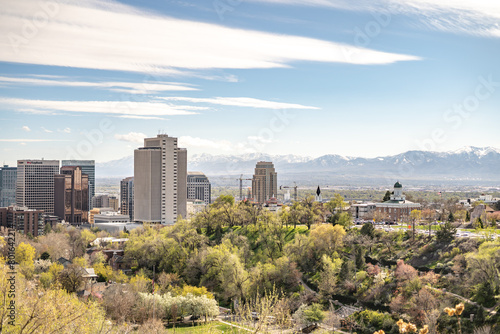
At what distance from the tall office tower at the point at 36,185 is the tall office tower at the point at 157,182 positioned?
31.5 meters

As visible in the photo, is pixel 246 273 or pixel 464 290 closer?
pixel 464 290

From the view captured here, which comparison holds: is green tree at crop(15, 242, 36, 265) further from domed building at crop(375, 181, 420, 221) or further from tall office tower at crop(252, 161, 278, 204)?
tall office tower at crop(252, 161, 278, 204)

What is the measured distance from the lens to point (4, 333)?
19.0 meters

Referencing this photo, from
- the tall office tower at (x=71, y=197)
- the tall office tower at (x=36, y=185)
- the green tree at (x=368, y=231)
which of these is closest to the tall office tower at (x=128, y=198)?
the tall office tower at (x=71, y=197)

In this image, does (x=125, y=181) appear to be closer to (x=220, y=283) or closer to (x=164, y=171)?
(x=164, y=171)

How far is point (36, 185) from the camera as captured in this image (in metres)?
144

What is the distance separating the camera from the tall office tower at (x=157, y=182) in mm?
124625

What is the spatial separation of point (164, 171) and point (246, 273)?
253ft

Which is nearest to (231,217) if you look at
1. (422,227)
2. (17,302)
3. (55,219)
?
(422,227)

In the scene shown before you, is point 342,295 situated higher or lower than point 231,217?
lower

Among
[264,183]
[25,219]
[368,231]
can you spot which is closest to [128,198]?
[264,183]

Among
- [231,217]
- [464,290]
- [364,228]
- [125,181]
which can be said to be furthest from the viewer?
[125,181]

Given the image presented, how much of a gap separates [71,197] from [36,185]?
10.2m

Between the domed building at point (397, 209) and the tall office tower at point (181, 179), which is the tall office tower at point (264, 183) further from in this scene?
the domed building at point (397, 209)
